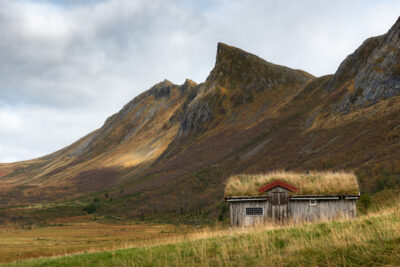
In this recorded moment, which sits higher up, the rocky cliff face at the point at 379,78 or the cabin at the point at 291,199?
the rocky cliff face at the point at 379,78

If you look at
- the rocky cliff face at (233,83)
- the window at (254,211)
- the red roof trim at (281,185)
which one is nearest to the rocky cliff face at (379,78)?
the rocky cliff face at (233,83)

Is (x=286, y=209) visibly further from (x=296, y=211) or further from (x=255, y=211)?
(x=255, y=211)

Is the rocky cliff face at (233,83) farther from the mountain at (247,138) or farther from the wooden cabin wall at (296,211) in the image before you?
the wooden cabin wall at (296,211)

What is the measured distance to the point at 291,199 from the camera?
2488 cm

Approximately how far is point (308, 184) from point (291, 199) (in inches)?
68.3

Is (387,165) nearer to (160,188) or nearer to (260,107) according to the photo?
(160,188)

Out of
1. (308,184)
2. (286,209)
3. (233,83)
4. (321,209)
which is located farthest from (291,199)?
(233,83)

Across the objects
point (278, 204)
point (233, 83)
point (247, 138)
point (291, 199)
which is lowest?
point (278, 204)

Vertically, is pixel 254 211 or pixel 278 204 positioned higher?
pixel 278 204

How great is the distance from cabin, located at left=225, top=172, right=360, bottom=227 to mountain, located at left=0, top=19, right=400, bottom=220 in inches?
717

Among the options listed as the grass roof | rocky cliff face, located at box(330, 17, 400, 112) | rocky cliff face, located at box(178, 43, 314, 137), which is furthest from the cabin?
rocky cliff face, located at box(178, 43, 314, 137)

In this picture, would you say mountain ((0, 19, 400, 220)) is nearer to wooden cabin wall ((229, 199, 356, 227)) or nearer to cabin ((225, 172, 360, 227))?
cabin ((225, 172, 360, 227))

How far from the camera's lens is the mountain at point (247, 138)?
2562 inches

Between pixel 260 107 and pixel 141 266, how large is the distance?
11935 centimetres
